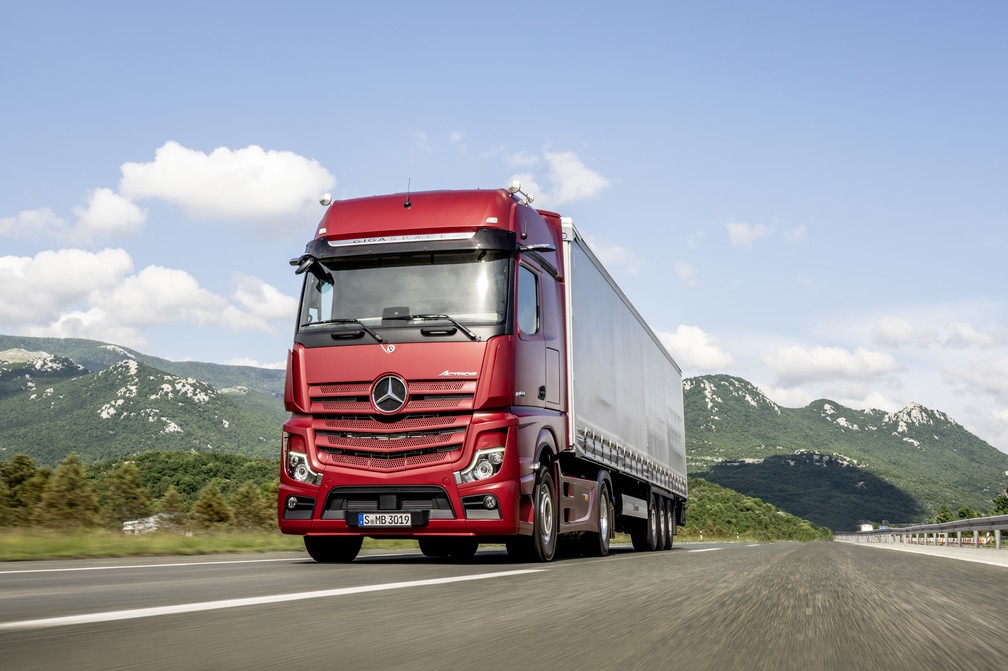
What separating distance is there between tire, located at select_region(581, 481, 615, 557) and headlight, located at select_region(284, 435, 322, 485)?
183 inches

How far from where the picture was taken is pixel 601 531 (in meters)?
13.6

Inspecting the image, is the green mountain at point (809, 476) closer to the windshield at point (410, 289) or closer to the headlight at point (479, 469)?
the windshield at point (410, 289)

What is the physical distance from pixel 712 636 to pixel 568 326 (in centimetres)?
876

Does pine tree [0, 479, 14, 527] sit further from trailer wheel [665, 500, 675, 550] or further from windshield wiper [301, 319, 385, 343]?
trailer wheel [665, 500, 675, 550]

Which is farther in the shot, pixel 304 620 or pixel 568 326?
pixel 568 326

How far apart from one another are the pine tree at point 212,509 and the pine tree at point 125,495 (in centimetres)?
108

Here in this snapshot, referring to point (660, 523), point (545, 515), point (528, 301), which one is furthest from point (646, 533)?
point (528, 301)

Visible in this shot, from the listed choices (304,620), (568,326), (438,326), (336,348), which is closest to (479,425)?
(438,326)

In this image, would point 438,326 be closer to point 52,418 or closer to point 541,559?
point 541,559

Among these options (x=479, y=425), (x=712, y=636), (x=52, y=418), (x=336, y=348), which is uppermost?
(x=52, y=418)

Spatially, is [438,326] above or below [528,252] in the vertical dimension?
below

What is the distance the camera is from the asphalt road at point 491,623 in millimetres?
2949

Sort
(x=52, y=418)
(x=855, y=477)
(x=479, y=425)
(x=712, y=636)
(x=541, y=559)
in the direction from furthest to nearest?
(x=855, y=477) → (x=52, y=418) → (x=541, y=559) → (x=479, y=425) → (x=712, y=636)

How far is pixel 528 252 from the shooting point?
36.6ft
